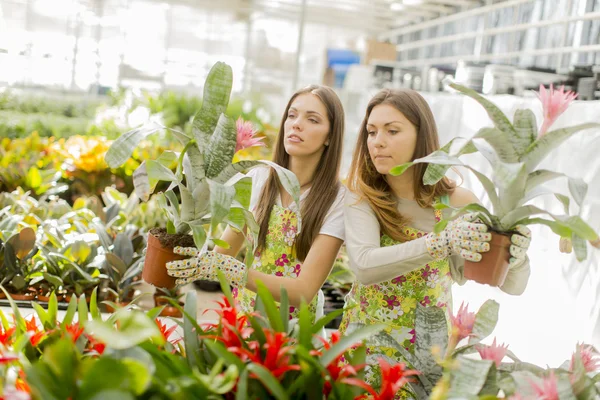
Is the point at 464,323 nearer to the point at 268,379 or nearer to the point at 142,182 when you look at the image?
the point at 268,379

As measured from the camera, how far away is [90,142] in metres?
4.56

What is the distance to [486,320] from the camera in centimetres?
129

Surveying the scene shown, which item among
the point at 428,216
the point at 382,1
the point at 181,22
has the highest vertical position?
the point at 382,1

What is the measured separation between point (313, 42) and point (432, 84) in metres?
5.83

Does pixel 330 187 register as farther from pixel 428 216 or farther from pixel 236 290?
pixel 236 290

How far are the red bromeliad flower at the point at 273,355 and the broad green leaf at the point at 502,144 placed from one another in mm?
584

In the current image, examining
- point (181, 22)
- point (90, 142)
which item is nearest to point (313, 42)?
point (181, 22)

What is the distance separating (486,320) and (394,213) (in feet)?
1.70

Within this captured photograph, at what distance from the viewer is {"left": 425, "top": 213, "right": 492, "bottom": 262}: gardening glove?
132cm

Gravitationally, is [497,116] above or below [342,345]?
above

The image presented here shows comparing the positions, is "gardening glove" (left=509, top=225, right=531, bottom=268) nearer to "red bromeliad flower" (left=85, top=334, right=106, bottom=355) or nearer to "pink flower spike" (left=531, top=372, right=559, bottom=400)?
"pink flower spike" (left=531, top=372, right=559, bottom=400)

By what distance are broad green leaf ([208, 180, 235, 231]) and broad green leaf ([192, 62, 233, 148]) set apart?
213 millimetres

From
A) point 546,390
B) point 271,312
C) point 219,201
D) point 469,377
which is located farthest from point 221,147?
point 546,390

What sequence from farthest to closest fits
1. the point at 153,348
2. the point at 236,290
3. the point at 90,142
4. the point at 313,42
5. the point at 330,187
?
1. the point at 313,42
2. the point at 90,142
3. the point at 236,290
4. the point at 330,187
5. the point at 153,348
